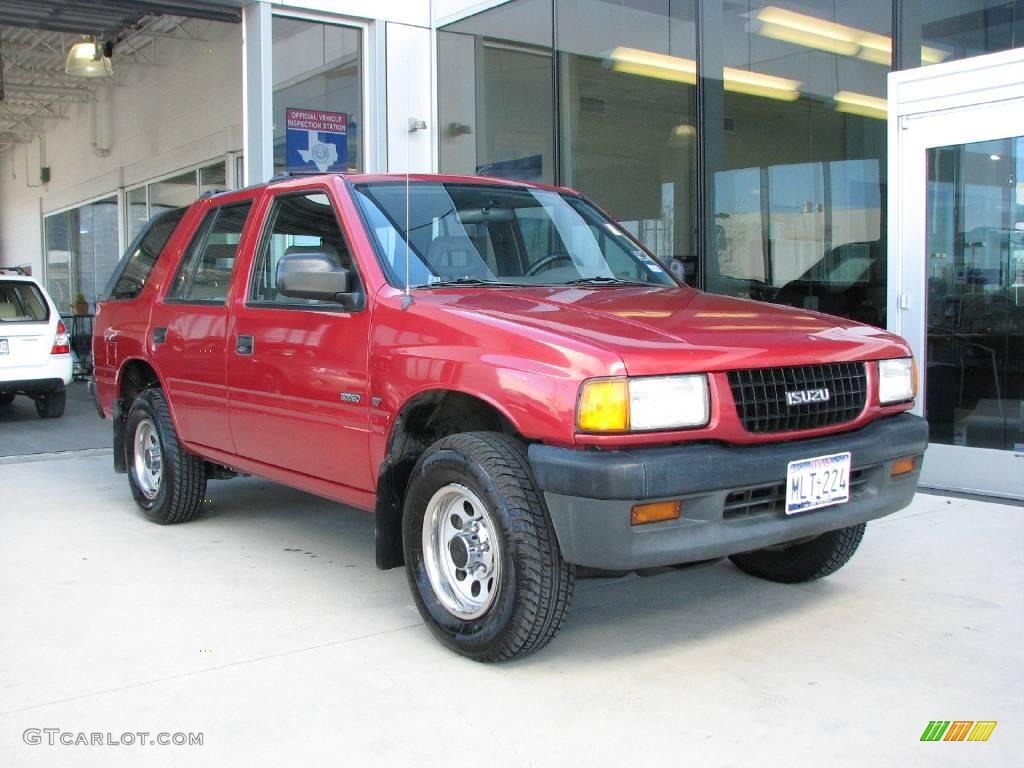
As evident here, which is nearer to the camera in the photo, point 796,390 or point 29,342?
point 796,390

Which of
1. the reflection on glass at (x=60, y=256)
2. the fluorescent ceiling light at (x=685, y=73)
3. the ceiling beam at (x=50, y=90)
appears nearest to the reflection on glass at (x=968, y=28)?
the fluorescent ceiling light at (x=685, y=73)

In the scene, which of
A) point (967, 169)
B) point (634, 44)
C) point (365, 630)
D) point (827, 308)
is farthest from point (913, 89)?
point (365, 630)

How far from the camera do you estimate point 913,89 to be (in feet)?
22.0

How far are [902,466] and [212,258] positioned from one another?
3.49 meters

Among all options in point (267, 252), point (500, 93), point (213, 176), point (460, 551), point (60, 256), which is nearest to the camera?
point (460, 551)

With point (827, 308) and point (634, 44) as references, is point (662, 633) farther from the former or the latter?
point (634, 44)

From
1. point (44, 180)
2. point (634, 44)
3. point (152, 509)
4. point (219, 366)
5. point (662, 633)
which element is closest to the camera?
point (662, 633)

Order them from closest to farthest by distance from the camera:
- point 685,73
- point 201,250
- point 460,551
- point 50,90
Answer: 1. point 460,551
2. point 201,250
3. point 685,73
4. point 50,90

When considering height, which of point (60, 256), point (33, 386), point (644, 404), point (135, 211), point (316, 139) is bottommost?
point (33, 386)

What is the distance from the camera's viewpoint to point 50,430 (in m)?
10.4

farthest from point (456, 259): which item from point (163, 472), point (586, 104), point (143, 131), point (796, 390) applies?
point (143, 131)

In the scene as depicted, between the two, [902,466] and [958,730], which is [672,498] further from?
[902,466]

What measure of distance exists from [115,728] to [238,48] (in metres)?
14.9

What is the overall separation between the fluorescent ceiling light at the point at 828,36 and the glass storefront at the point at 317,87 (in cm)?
449
